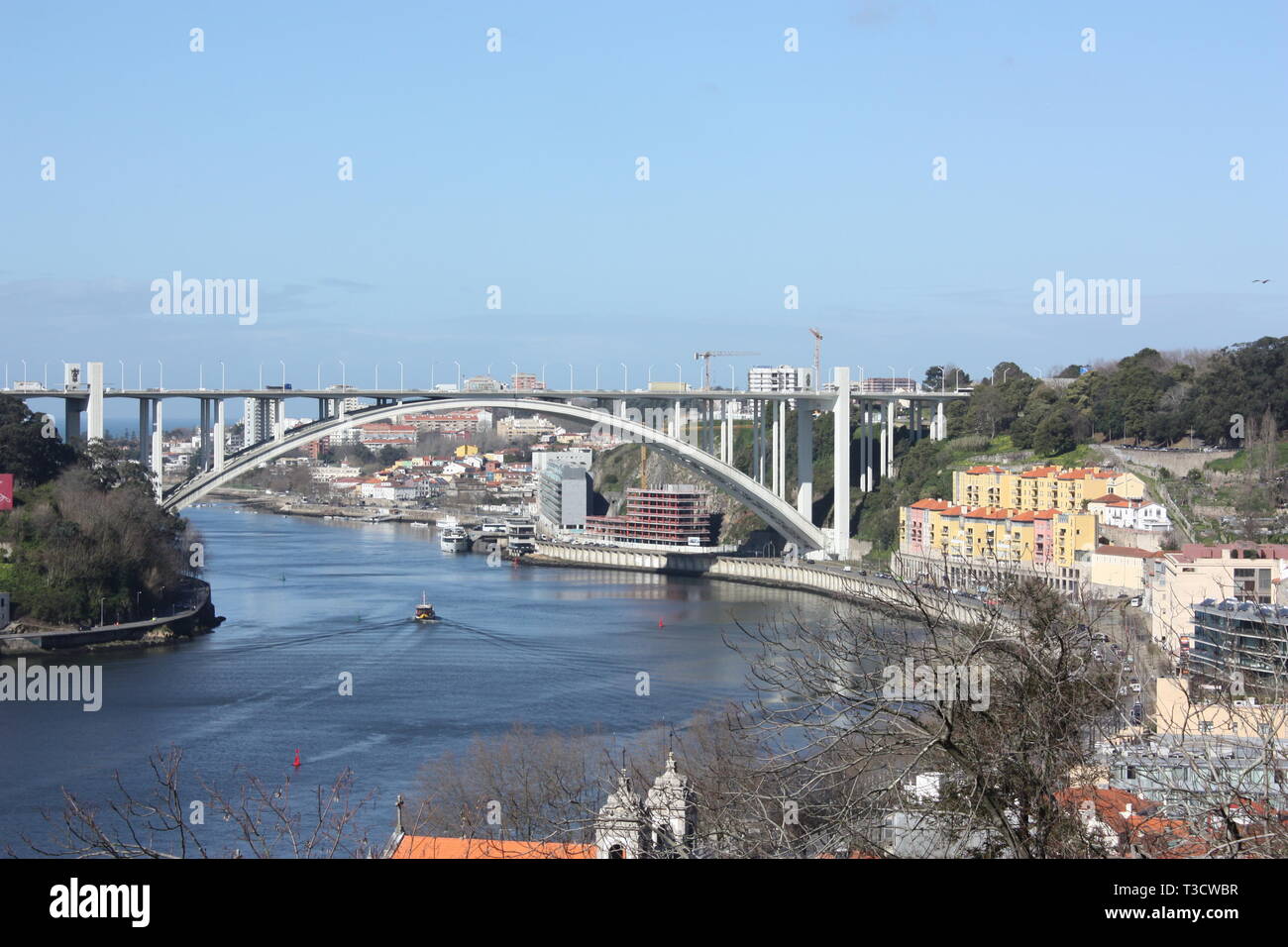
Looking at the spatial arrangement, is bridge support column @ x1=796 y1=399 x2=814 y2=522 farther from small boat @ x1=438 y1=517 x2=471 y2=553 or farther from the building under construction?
small boat @ x1=438 y1=517 x2=471 y2=553

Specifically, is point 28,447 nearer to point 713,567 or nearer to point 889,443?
point 713,567

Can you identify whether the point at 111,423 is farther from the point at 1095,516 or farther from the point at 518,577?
the point at 1095,516

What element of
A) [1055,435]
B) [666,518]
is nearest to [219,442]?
[666,518]

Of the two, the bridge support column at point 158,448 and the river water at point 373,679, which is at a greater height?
the bridge support column at point 158,448

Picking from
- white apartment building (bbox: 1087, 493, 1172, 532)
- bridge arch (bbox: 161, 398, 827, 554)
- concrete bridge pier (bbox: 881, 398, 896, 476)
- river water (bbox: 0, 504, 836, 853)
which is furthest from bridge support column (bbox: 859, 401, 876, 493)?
white apartment building (bbox: 1087, 493, 1172, 532)

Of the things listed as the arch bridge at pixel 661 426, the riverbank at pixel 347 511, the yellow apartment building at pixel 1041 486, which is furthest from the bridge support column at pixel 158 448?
the riverbank at pixel 347 511

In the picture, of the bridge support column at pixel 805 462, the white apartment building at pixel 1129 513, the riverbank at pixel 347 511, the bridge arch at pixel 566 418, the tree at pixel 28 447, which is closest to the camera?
the tree at pixel 28 447

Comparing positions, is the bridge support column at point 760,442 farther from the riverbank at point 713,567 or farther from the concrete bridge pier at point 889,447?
the concrete bridge pier at point 889,447
